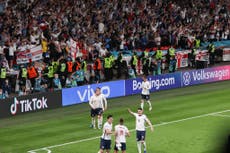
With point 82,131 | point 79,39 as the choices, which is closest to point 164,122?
point 82,131

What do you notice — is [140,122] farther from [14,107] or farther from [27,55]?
[27,55]

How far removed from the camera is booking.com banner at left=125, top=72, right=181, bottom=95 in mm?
32562

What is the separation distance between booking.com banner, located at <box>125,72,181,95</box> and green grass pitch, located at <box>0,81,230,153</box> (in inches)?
23.7

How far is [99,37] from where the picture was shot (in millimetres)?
37219

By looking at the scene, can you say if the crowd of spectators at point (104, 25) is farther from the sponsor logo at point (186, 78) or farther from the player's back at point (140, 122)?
the player's back at point (140, 122)

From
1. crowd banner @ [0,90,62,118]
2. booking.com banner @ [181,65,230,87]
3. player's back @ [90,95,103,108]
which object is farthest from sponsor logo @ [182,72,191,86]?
player's back @ [90,95,103,108]

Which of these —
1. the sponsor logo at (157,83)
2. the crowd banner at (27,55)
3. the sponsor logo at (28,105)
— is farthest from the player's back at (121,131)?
the sponsor logo at (157,83)

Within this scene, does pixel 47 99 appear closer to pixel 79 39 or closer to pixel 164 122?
pixel 164 122

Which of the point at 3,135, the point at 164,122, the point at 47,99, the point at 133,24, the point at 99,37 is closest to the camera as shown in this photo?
the point at 3,135

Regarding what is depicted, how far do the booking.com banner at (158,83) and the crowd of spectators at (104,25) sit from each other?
407cm

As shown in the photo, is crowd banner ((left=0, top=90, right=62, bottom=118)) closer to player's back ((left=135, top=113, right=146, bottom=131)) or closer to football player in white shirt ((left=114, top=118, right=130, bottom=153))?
player's back ((left=135, top=113, right=146, bottom=131))

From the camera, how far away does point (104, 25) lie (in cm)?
3906

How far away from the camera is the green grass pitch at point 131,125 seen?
19719 millimetres

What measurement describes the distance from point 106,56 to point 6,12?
784cm
